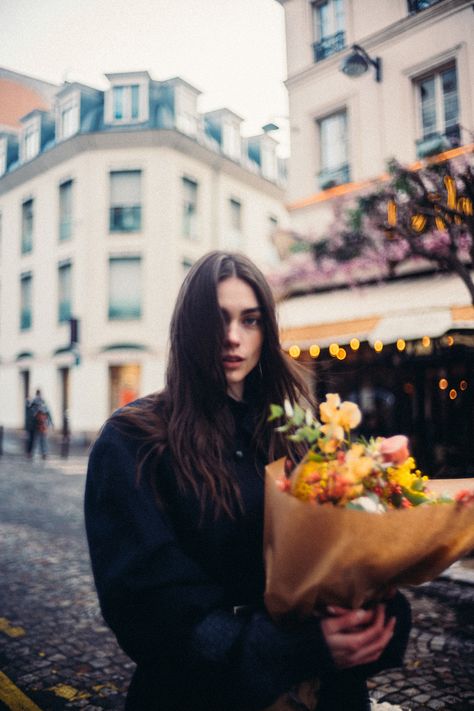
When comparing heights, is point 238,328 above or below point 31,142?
below

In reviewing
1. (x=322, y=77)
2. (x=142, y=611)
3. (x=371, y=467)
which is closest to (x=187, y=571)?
(x=142, y=611)

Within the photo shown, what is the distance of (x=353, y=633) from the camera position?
1109mm

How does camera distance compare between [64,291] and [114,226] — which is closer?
[114,226]

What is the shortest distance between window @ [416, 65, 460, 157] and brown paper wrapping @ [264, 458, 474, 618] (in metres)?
10.6

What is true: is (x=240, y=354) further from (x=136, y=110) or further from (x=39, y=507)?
(x=136, y=110)

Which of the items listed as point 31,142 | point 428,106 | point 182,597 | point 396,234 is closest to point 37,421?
point 396,234

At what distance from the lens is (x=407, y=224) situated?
24.8ft

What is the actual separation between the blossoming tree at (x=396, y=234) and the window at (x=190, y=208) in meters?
9.62

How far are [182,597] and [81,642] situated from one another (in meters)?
Result: 3.29

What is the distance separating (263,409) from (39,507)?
26.7ft

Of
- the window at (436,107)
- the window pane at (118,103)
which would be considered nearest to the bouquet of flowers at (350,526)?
the window at (436,107)

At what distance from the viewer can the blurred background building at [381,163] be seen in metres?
9.68

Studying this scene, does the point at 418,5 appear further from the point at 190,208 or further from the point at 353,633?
the point at 353,633

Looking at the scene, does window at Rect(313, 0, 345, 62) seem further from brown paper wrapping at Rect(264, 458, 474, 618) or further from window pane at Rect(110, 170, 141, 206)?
brown paper wrapping at Rect(264, 458, 474, 618)
